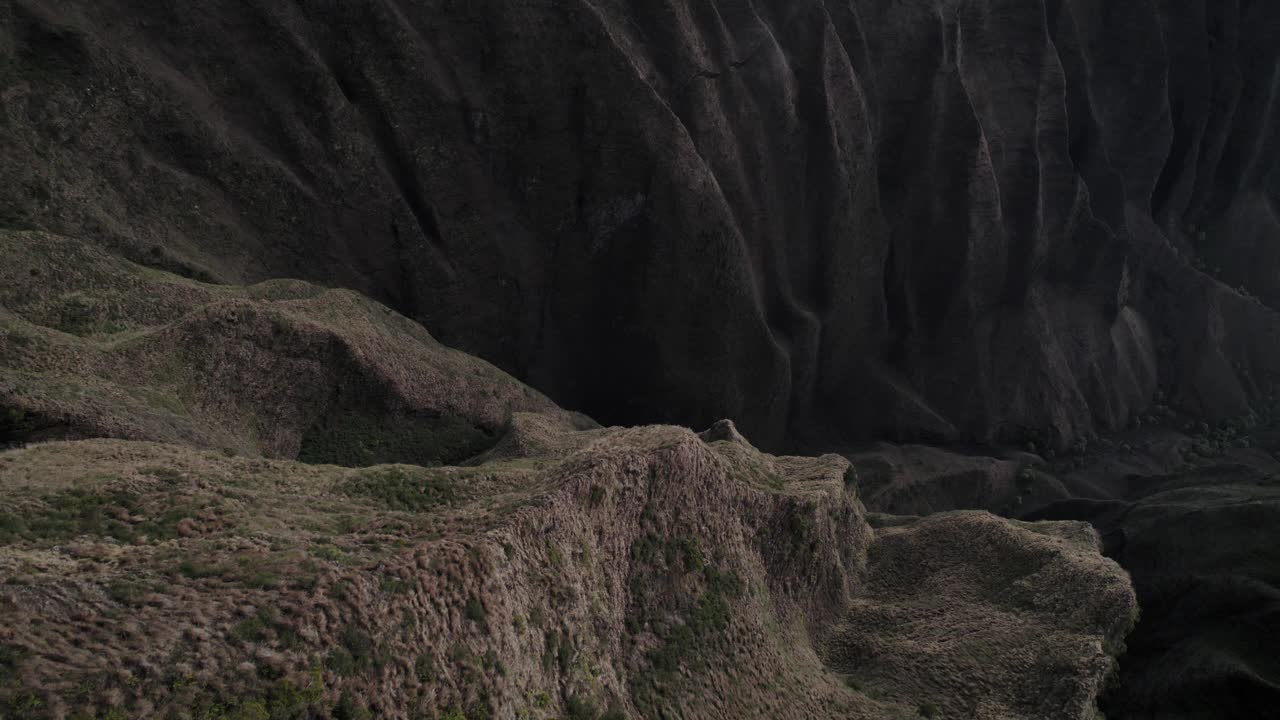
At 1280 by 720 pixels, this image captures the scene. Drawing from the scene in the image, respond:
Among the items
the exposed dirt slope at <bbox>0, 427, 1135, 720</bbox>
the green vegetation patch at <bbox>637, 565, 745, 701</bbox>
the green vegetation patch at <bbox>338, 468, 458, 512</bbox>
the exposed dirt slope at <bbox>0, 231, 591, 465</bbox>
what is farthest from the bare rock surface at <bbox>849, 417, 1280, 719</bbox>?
the green vegetation patch at <bbox>338, 468, 458, 512</bbox>

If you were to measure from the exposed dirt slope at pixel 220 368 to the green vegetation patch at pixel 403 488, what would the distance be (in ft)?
27.6

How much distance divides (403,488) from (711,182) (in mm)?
41823

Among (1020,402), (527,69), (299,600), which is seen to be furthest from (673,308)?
(299,600)

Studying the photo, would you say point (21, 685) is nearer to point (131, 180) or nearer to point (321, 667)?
point (321, 667)

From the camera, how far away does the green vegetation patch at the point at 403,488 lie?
2262 cm

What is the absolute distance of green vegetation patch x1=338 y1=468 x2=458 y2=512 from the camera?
2262 cm

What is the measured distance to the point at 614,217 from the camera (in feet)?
194

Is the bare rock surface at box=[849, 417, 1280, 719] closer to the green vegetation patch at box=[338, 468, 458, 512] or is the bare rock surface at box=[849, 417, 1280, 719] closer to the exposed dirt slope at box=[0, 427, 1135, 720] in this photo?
the exposed dirt slope at box=[0, 427, 1135, 720]

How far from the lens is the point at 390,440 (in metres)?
38.7

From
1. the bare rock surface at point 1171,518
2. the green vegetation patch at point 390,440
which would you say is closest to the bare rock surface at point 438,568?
the green vegetation patch at point 390,440

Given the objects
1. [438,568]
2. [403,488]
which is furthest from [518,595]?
[403,488]

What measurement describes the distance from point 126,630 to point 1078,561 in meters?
31.9

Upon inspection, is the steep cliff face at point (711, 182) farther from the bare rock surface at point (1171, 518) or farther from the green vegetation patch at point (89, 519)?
the green vegetation patch at point (89, 519)

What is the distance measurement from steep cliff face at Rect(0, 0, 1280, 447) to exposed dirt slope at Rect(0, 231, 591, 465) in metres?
5.97
